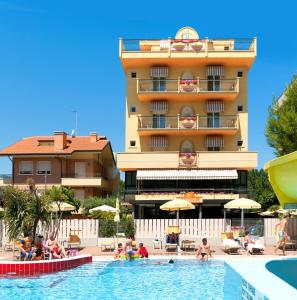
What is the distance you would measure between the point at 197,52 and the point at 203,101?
4.51m

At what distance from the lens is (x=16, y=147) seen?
57.5 m

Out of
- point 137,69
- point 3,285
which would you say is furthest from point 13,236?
point 137,69

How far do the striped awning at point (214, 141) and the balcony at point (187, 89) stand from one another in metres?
3.60

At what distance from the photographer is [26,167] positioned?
55875mm

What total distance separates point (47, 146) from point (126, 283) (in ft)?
131

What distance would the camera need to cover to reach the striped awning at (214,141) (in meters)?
50.6

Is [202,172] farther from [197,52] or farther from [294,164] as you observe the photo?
[294,164]

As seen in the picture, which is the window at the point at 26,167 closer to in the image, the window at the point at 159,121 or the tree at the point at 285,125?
the window at the point at 159,121

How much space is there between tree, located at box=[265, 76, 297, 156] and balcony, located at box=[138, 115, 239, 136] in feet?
43.8

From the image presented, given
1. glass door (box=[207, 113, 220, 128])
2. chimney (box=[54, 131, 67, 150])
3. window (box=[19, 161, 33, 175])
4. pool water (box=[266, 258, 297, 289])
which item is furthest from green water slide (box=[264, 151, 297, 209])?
window (box=[19, 161, 33, 175])

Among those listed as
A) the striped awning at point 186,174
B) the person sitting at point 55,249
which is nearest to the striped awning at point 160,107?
the striped awning at point 186,174

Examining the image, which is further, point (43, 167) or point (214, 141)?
point (43, 167)

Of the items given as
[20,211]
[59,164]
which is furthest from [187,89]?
[20,211]

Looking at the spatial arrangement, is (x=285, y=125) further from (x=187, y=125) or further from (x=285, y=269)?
(x=285, y=269)
